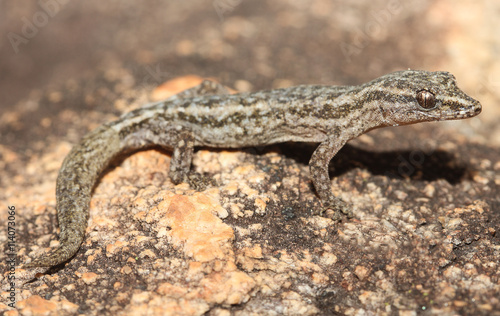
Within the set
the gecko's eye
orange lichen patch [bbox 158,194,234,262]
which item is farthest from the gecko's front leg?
orange lichen patch [bbox 158,194,234,262]

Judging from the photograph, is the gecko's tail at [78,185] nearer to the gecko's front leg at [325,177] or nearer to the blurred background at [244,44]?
the blurred background at [244,44]

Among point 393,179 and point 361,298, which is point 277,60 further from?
point 361,298

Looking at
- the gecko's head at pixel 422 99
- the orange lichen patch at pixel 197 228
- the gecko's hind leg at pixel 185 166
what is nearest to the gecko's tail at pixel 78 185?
the gecko's hind leg at pixel 185 166

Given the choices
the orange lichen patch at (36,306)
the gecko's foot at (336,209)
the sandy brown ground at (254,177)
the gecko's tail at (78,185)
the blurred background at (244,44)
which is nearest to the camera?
the orange lichen patch at (36,306)

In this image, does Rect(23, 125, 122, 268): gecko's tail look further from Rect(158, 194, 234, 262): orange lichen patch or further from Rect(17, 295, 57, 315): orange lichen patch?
Rect(158, 194, 234, 262): orange lichen patch

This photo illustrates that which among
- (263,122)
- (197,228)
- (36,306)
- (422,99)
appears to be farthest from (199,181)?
(422,99)

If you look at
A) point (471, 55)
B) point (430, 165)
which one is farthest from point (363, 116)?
point (471, 55)
